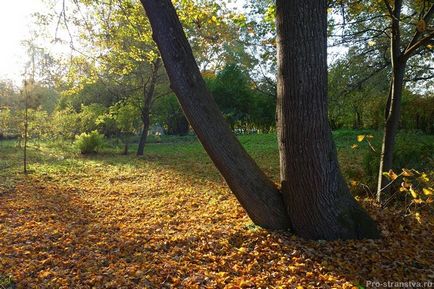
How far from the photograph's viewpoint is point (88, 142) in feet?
48.0

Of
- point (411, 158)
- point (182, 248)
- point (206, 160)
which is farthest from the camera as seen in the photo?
point (206, 160)

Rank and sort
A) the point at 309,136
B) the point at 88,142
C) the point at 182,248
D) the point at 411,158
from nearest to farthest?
the point at 309,136 → the point at 182,248 → the point at 411,158 → the point at 88,142

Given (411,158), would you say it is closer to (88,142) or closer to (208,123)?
(208,123)

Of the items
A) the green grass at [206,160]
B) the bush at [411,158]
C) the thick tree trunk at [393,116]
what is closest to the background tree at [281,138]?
the thick tree trunk at [393,116]

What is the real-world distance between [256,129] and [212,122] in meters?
21.8

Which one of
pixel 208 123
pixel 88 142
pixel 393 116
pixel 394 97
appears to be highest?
pixel 394 97

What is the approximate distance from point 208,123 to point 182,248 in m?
1.47

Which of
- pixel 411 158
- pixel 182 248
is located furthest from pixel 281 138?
pixel 411 158

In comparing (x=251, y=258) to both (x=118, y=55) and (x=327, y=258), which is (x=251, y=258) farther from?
(x=118, y=55)

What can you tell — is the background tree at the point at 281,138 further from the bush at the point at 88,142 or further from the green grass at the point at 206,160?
the bush at the point at 88,142

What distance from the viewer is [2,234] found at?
445cm

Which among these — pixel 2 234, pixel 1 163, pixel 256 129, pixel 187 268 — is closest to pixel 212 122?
pixel 187 268

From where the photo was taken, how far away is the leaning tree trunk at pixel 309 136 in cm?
332

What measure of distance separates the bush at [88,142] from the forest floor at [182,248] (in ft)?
26.6
